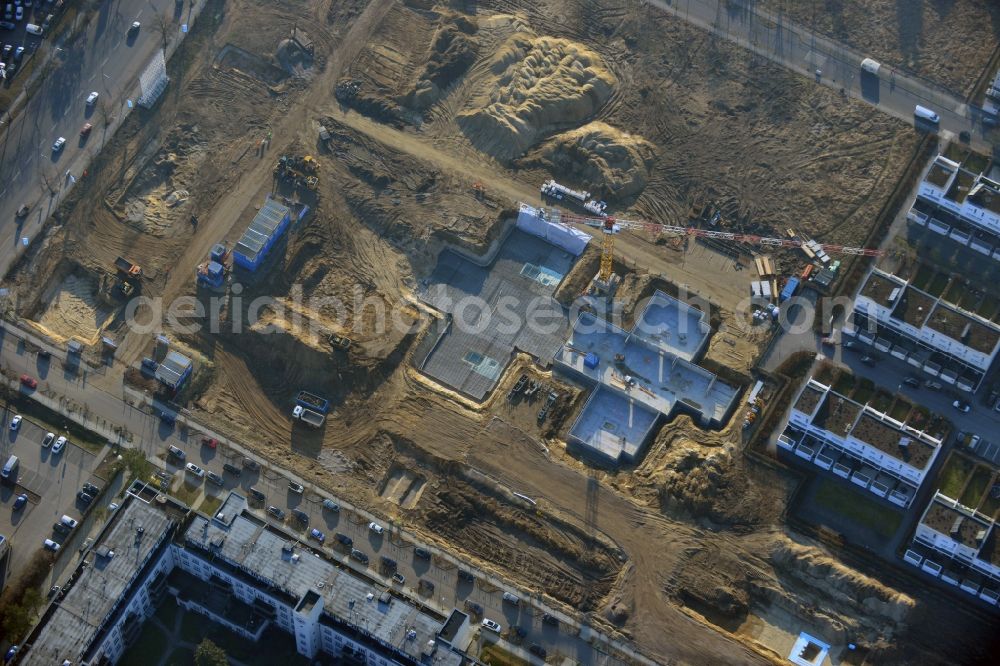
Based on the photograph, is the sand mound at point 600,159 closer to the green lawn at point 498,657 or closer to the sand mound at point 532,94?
the sand mound at point 532,94

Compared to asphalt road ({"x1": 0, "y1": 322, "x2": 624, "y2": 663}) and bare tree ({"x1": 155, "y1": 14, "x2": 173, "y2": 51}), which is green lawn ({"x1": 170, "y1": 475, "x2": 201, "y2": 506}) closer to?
asphalt road ({"x1": 0, "y1": 322, "x2": 624, "y2": 663})

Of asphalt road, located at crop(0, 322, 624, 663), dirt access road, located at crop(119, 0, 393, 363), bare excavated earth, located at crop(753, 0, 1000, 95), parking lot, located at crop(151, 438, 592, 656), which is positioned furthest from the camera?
bare excavated earth, located at crop(753, 0, 1000, 95)

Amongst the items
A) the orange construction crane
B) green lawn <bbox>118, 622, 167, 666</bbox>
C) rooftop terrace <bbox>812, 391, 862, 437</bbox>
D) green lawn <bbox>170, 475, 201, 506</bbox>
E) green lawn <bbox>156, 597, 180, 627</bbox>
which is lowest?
green lawn <bbox>118, 622, 167, 666</bbox>

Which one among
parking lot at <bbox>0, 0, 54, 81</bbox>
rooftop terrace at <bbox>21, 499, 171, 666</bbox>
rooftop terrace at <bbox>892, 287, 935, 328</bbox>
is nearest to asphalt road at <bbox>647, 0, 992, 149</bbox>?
rooftop terrace at <bbox>892, 287, 935, 328</bbox>

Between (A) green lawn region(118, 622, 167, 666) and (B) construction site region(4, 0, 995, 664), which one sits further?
(B) construction site region(4, 0, 995, 664)

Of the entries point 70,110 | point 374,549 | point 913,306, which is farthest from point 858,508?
point 70,110

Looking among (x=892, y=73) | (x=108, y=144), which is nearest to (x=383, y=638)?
(x=108, y=144)

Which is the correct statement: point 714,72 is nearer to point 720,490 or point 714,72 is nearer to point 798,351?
point 798,351

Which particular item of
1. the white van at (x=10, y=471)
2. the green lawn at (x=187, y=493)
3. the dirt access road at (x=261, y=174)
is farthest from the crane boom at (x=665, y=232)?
the white van at (x=10, y=471)
